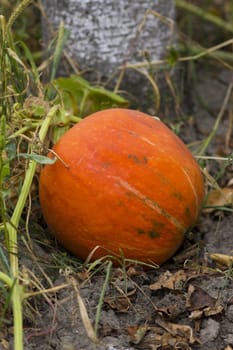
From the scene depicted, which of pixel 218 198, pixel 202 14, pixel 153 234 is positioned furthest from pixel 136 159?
pixel 202 14

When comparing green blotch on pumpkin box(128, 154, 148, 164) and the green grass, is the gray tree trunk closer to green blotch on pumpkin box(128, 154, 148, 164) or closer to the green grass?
the green grass

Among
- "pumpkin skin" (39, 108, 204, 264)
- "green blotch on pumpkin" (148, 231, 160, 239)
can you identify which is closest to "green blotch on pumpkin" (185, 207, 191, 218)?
"pumpkin skin" (39, 108, 204, 264)

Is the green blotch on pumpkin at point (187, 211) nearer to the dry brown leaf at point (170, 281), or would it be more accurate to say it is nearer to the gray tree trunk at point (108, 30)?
the dry brown leaf at point (170, 281)

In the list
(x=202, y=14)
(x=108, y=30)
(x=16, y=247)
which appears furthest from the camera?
(x=202, y=14)

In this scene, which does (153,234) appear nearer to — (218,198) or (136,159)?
(136,159)

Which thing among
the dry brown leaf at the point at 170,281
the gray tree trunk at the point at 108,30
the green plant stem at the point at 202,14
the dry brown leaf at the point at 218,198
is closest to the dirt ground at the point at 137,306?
the dry brown leaf at the point at 170,281

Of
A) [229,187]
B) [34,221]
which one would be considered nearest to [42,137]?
[34,221]
